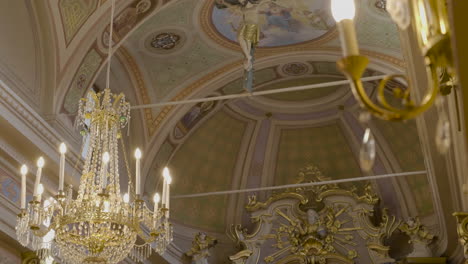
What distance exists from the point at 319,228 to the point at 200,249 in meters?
2.30

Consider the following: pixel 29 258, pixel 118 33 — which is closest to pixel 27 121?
pixel 29 258

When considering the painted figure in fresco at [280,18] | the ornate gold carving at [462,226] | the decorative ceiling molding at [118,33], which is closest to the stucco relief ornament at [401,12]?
the ornate gold carving at [462,226]

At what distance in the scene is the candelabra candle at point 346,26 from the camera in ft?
7.64

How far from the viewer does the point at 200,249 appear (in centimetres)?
→ 1308

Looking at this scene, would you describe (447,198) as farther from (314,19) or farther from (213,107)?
(213,107)

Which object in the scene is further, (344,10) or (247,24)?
(247,24)

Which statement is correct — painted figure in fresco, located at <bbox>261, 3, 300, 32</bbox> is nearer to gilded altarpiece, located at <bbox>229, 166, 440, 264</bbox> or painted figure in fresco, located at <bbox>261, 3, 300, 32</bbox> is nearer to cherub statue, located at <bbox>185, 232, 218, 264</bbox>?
gilded altarpiece, located at <bbox>229, 166, 440, 264</bbox>

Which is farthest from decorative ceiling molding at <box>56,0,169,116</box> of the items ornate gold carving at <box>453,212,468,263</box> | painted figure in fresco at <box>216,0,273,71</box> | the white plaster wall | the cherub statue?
ornate gold carving at <box>453,212,468,263</box>

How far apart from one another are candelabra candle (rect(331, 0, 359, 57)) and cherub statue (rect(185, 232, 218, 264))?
36.2 feet

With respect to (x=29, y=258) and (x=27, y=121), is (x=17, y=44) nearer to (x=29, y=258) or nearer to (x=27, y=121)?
(x=27, y=121)

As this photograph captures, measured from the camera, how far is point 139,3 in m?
9.50

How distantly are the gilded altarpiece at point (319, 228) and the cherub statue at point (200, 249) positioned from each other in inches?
18.8

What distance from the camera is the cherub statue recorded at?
Answer: 1304 cm

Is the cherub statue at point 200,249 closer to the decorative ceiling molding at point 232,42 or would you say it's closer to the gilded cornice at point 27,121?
the decorative ceiling molding at point 232,42
